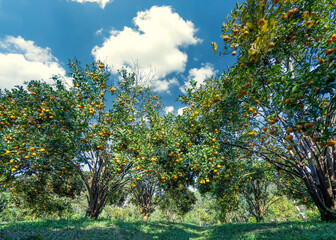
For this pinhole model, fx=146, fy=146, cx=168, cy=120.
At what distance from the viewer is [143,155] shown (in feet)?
21.3

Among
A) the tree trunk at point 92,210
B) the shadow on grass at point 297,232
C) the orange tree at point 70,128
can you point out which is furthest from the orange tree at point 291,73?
the tree trunk at point 92,210

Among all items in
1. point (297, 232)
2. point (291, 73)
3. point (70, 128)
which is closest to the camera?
point (291, 73)

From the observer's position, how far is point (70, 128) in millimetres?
7020

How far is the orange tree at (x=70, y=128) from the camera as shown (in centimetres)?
621

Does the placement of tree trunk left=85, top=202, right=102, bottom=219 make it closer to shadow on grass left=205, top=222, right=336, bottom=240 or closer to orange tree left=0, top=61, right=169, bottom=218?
orange tree left=0, top=61, right=169, bottom=218

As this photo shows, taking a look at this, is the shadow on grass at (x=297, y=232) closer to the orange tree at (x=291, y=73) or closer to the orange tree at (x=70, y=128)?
the orange tree at (x=291, y=73)

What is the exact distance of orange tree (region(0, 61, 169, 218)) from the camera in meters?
6.21

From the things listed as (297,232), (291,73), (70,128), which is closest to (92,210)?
(70,128)

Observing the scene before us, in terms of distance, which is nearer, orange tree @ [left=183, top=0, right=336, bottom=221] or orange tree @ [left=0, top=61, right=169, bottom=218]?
orange tree @ [left=183, top=0, right=336, bottom=221]

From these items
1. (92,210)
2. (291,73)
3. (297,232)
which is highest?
(291,73)

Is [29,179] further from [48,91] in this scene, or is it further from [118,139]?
[118,139]

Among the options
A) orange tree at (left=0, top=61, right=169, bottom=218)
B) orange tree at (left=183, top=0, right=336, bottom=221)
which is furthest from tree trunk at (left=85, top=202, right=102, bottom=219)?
orange tree at (left=183, top=0, right=336, bottom=221)

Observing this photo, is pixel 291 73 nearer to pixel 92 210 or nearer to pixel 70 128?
pixel 70 128

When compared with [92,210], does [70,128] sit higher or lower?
higher
